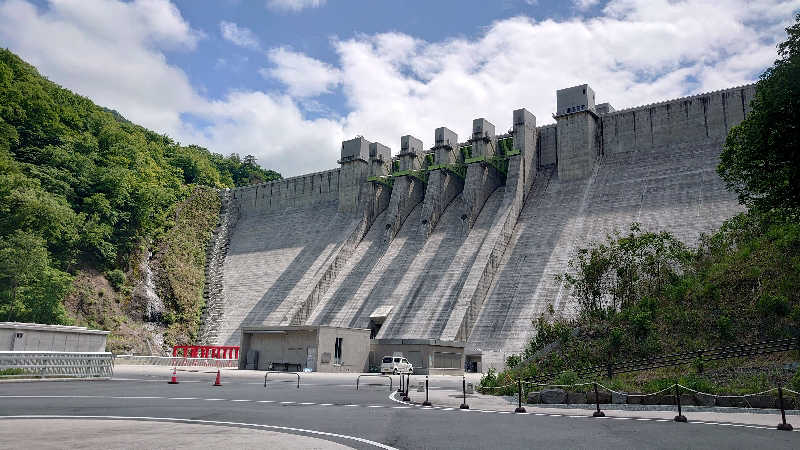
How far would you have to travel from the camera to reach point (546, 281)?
41875 mm

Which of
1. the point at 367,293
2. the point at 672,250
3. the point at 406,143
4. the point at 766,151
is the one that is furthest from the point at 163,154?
the point at 766,151

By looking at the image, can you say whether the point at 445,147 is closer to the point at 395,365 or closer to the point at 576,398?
the point at 395,365

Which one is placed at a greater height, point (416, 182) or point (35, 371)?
point (416, 182)

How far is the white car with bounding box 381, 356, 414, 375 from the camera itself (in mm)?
37812

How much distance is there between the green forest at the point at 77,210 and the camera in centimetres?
4422

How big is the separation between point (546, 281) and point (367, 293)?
17142mm

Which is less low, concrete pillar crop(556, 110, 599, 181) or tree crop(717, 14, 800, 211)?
concrete pillar crop(556, 110, 599, 181)

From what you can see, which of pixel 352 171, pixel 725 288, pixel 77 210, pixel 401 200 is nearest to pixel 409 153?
pixel 401 200

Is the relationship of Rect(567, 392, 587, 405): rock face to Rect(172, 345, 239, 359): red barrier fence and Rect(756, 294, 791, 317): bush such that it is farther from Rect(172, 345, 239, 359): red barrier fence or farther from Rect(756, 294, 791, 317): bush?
Rect(172, 345, 239, 359): red barrier fence

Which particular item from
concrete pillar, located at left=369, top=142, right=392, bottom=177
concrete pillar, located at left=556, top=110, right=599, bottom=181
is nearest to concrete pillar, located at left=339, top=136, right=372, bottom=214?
concrete pillar, located at left=369, top=142, right=392, bottom=177

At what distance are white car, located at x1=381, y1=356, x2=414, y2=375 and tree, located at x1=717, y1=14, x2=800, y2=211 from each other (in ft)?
75.3

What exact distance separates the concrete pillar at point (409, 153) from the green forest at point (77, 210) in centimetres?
2558

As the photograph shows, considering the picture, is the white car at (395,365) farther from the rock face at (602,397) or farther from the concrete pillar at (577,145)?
the concrete pillar at (577,145)

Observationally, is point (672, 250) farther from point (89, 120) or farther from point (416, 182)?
point (89, 120)
